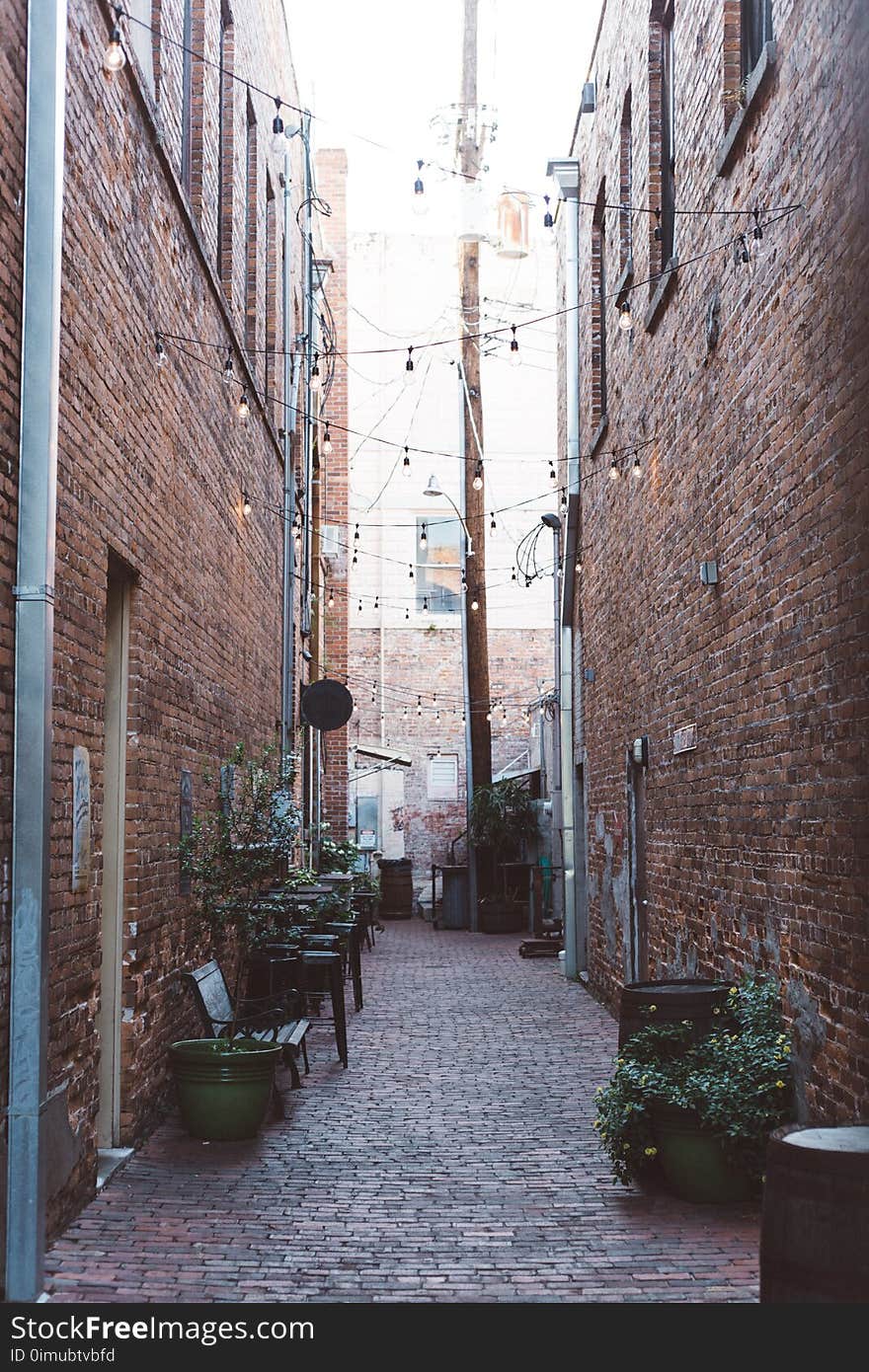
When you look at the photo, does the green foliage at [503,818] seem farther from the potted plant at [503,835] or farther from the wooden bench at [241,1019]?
the wooden bench at [241,1019]

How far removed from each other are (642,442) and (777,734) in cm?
424

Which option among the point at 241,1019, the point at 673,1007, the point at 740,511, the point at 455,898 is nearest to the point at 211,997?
the point at 241,1019

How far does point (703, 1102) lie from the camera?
5898 mm

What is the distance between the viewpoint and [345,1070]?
30.2 ft

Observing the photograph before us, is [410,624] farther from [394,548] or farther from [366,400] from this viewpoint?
[366,400]

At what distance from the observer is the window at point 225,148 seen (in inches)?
411

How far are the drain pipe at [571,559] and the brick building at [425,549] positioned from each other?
11.5m

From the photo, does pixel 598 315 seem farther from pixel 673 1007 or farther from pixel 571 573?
pixel 673 1007

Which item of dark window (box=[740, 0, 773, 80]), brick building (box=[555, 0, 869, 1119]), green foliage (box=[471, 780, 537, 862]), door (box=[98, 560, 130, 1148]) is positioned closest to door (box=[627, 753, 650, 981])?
brick building (box=[555, 0, 869, 1119])

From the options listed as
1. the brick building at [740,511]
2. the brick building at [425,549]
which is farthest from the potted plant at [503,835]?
the brick building at [740,511]

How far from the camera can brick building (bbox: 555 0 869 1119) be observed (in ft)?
17.2

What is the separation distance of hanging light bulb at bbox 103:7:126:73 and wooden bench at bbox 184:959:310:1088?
180 inches
